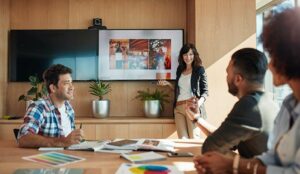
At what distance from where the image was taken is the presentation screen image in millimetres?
4172

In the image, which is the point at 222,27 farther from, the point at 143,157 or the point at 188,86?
the point at 143,157

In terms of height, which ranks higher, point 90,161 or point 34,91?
point 34,91

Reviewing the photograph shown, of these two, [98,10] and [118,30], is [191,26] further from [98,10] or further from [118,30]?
[98,10]

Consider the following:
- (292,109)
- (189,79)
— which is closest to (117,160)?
(292,109)

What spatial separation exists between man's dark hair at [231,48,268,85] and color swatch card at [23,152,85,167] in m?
0.90

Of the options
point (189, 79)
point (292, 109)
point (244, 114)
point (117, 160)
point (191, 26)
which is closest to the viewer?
point (292, 109)

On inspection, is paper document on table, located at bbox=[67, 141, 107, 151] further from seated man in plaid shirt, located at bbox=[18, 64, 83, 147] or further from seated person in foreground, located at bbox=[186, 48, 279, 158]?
seated person in foreground, located at bbox=[186, 48, 279, 158]

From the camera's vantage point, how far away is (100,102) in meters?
3.97

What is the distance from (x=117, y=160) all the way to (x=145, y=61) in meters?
2.81

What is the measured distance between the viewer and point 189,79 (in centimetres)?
345

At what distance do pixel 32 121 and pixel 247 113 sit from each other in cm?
134

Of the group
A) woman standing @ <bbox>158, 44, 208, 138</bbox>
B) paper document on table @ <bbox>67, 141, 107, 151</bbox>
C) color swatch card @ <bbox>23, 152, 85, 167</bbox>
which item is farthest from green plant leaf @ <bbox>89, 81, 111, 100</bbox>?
color swatch card @ <bbox>23, 152, 85, 167</bbox>

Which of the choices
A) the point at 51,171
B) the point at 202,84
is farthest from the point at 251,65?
the point at 202,84

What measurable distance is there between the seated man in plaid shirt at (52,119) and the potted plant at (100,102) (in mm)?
1710
